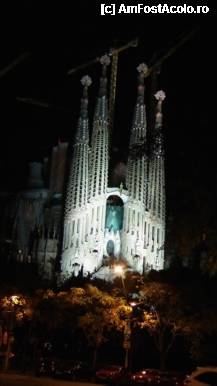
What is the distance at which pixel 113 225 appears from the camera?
81750 millimetres

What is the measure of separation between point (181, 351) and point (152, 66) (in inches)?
1934

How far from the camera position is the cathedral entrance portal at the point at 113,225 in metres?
79.0

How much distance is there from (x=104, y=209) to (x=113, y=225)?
4.64 meters

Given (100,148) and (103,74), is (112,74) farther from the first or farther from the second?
(100,148)

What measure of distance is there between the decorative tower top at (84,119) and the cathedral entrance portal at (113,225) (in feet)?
32.5

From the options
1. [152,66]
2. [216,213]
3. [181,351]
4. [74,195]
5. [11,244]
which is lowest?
[181,351]

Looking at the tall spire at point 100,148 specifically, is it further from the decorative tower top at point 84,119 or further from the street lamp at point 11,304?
the street lamp at point 11,304

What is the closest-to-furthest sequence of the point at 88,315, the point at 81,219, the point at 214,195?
the point at 214,195 < the point at 88,315 < the point at 81,219

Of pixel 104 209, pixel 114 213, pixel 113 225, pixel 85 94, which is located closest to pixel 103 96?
pixel 85 94

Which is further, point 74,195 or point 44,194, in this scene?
point 44,194

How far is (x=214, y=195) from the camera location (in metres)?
17.7

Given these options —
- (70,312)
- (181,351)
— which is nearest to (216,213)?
(70,312)

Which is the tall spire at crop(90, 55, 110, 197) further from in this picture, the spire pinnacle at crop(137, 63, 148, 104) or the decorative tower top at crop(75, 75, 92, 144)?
the spire pinnacle at crop(137, 63, 148, 104)

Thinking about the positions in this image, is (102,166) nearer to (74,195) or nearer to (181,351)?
(74,195)
